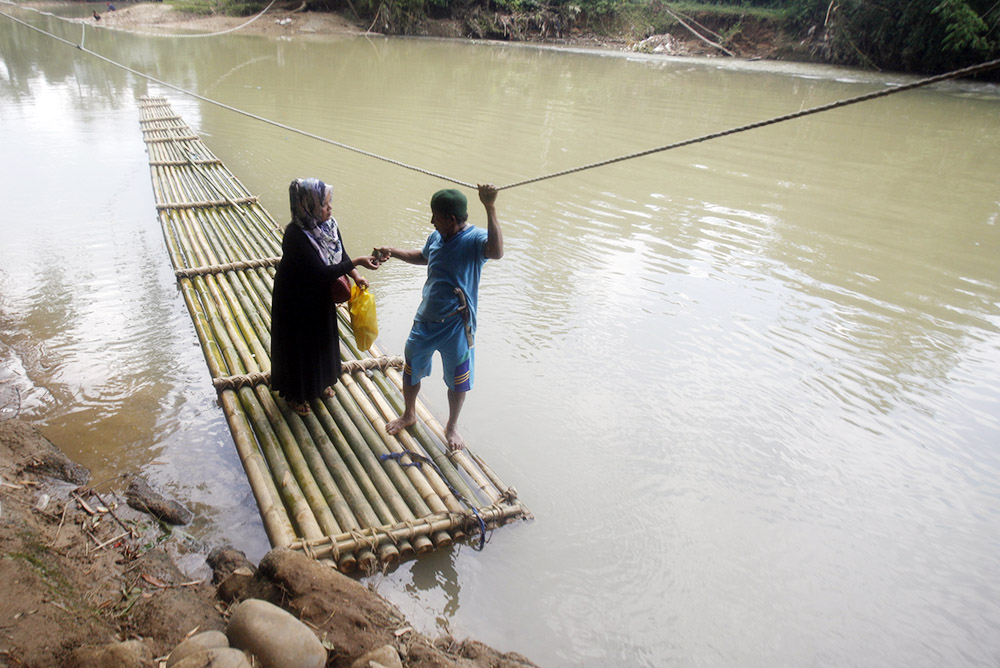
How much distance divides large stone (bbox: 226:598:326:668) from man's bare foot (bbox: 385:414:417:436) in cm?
112

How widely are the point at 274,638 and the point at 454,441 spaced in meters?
1.21

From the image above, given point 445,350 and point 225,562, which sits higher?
point 445,350

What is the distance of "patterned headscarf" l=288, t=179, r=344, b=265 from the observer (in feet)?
7.39

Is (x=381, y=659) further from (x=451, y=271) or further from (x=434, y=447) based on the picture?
(x=451, y=271)

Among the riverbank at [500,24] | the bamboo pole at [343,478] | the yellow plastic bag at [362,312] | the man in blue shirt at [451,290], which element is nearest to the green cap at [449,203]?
the man in blue shirt at [451,290]

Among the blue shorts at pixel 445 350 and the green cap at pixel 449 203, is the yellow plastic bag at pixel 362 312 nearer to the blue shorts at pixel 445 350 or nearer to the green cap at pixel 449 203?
the blue shorts at pixel 445 350

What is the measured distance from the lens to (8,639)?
1.32 metres

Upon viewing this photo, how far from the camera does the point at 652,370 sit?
Result: 11.2 feet

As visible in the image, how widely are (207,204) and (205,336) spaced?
2.20 metres

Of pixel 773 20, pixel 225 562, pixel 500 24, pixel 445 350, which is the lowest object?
pixel 225 562

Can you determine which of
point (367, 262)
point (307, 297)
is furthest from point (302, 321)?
point (367, 262)

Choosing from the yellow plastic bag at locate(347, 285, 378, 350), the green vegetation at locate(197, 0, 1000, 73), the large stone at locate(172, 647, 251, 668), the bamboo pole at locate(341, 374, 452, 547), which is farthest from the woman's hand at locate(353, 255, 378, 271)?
the green vegetation at locate(197, 0, 1000, 73)

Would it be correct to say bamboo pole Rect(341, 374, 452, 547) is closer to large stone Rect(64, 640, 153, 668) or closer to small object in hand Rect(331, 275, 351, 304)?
small object in hand Rect(331, 275, 351, 304)

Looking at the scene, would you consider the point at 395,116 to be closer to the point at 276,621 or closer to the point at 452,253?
the point at 452,253
